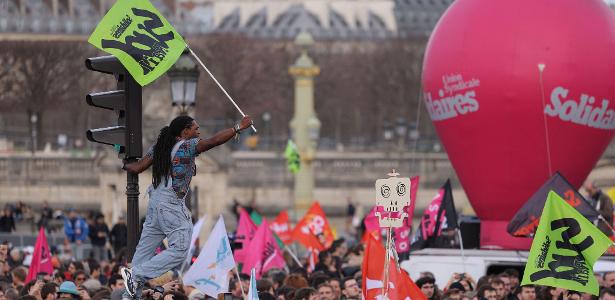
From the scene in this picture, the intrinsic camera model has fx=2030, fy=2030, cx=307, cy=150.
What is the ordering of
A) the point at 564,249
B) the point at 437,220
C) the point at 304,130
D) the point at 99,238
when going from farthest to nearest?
the point at 304,130
the point at 99,238
the point at 437,220
the point at 564,249

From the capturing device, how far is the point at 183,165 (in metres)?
14.0

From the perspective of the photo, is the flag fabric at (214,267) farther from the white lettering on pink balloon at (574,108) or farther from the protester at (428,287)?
the white lettering on pink balloon at (574,108)

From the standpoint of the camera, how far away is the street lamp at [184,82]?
75.2 ft

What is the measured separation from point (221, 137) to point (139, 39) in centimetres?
121

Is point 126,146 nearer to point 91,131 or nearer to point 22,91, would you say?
point 91,131

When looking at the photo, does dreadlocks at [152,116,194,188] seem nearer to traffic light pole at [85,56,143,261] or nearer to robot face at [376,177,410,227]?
traffic light pole at [85,56,143,261]

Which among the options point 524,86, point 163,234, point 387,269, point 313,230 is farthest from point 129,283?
point 313,230

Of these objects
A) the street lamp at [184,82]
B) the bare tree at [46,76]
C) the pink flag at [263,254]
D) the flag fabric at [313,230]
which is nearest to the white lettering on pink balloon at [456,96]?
the flag fabric at [313,230]

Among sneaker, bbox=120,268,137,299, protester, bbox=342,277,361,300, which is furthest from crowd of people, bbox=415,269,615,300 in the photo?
sneaker, bbox=120,268,137,299

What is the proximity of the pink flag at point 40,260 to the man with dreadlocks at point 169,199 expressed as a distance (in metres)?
6.74

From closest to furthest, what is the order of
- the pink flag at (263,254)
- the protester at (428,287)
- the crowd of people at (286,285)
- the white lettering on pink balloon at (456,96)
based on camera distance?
1. the crowd of people at (286,285)
2. the protester at (428,287)
3. the pink flag at (263,254)
4. the white lettering on pink balloon at (456,96)

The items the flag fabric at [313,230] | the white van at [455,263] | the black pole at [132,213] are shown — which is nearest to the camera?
the black pole at [132,213]

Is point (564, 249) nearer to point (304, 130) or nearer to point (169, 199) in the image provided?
point (169, 199)

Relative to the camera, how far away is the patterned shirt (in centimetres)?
1396
